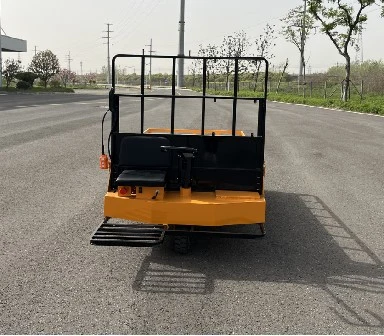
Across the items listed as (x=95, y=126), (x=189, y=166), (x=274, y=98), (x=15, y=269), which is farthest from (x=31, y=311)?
(x=274, y=98)

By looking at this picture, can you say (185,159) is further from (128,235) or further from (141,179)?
(128,235)

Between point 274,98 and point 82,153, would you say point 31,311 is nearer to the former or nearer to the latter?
point 82,153

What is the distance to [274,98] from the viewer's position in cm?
4238

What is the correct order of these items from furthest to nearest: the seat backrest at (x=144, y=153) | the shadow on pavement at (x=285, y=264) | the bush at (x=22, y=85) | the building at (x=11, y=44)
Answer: the building at (x=11, y=44) < the bush at (x=22, y=85) < the seat backrest at (x=144, y=153) < the shadow on pavement at (x=285, y=264)

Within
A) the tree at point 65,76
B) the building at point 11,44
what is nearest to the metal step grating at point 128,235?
the building at point 11,44

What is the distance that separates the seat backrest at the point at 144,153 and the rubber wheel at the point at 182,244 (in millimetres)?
804

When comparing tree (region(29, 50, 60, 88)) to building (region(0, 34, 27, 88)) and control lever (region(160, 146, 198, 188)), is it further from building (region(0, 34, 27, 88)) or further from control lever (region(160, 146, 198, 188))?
control lever (region(160, 146, 198, 188))

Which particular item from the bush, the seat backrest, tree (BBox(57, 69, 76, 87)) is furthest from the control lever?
tree (BBox(57, 69, 76, 87))

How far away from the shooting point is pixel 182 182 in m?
4.65

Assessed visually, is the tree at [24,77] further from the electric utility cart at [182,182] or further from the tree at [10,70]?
the electric utility cart at [182,182]

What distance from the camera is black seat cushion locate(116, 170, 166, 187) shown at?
4.39 meters

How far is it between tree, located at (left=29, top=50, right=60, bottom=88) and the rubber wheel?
63.4 metres

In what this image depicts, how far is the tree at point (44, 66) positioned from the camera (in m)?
64.1

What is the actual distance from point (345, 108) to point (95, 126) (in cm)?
1915
